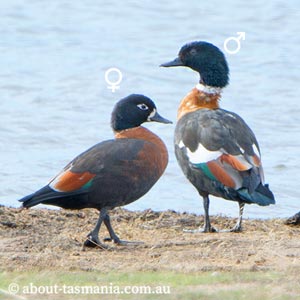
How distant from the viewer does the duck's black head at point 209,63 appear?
11.7 m

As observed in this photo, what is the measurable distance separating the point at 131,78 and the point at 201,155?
847 cm

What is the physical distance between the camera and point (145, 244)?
927cm

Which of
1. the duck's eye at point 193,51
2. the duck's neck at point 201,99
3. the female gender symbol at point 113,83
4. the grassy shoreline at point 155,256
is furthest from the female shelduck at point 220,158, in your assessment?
the female gender symbol at point 113,83

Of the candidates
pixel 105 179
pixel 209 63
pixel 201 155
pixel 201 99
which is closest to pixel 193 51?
pixel 209 63

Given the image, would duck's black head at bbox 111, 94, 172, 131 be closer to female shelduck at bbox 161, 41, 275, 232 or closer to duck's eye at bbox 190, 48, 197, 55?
female shelduck at bbox 161, 41, 275, 232

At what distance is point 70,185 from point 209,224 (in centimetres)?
164

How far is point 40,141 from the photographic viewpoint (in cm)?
1587

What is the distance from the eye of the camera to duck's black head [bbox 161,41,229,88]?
11.7 m

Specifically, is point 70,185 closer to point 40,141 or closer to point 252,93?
point 40,141

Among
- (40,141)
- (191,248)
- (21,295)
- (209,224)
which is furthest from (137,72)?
(21,295)

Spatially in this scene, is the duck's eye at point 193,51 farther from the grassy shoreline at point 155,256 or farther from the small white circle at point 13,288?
the small white circle at point 13,288

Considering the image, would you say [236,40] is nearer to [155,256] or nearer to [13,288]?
[155,256]

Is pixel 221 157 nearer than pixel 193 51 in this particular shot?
Yes

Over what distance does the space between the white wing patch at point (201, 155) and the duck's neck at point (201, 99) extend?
1.01m
